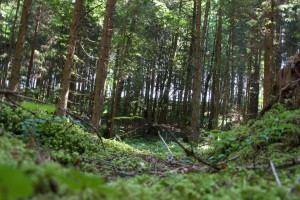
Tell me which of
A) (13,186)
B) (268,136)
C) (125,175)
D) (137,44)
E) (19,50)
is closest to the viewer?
(13,186)

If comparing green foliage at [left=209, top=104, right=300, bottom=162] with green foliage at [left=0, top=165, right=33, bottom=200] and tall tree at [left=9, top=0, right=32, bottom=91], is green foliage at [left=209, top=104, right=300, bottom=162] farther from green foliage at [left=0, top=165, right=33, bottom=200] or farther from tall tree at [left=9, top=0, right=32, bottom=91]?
tall tree at [left=9, top=0, right=32, bottom=91]

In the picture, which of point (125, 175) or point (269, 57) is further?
point (269, 57)

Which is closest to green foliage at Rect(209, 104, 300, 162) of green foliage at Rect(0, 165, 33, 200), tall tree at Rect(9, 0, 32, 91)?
green foliage at Rect(0, 165, 33, 200)

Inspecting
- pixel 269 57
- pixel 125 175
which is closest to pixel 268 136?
pixel 125 175

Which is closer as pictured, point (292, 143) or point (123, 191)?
point (123, 191)

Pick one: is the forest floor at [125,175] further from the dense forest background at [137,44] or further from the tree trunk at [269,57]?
the tree trunk at [269,57]

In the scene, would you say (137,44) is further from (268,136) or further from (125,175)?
(125,175)

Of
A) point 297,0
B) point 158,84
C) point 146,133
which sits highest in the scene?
point 297,0

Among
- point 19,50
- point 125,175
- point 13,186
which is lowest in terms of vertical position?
point 125,175

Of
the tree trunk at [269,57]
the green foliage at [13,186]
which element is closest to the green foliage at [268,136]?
the green foliage at [13,186]

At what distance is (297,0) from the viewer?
1476 centimetres

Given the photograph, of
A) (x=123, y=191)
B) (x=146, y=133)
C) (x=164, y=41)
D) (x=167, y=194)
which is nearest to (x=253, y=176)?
(x=167, y=194)

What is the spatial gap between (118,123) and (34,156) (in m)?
30.6

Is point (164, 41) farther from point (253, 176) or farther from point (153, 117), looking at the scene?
point (253, 176)
